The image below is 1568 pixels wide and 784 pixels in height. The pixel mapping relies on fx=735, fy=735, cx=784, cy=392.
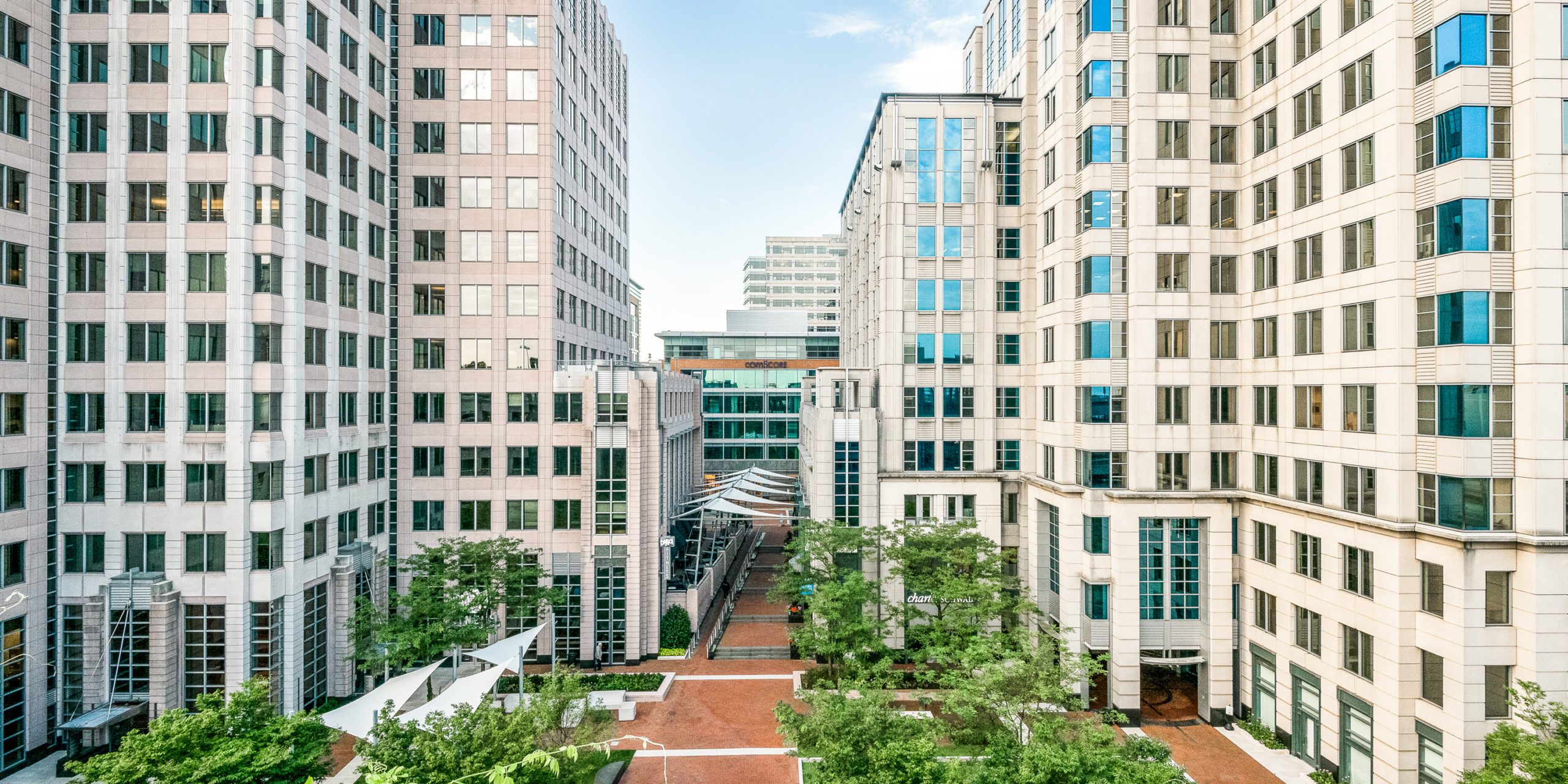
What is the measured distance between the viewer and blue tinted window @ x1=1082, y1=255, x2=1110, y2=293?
33.8m

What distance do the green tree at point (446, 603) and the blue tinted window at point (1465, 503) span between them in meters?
36.0

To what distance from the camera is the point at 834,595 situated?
33.1 metres

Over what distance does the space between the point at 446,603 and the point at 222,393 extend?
12.9m

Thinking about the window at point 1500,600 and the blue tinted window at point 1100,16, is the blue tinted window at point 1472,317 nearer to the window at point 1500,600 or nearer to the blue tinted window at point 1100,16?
the window at point 1500,600

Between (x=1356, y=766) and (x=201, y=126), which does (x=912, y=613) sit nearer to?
(x=1356, y=766)

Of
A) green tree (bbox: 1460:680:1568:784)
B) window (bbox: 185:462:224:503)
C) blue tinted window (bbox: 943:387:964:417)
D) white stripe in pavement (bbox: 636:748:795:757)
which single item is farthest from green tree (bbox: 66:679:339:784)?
blue tinted window (bbox: 943:387:964:417)

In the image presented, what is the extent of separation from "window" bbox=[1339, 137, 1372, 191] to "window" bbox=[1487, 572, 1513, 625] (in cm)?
1383

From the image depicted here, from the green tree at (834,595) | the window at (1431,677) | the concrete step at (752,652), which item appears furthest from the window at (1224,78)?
the concrete step at (752,652)

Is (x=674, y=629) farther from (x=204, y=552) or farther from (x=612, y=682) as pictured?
(x=204, y=552)

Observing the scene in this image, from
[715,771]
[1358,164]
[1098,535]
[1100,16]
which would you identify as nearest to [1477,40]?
[1358,164]

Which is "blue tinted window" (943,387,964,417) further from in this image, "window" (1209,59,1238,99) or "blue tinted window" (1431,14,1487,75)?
"blue tinted window" (1431,14,1487,75)

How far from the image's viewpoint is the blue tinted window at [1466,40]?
23609 millimetres

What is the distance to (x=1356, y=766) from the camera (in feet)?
87.4

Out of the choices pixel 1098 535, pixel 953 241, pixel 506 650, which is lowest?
pixel 506 650
